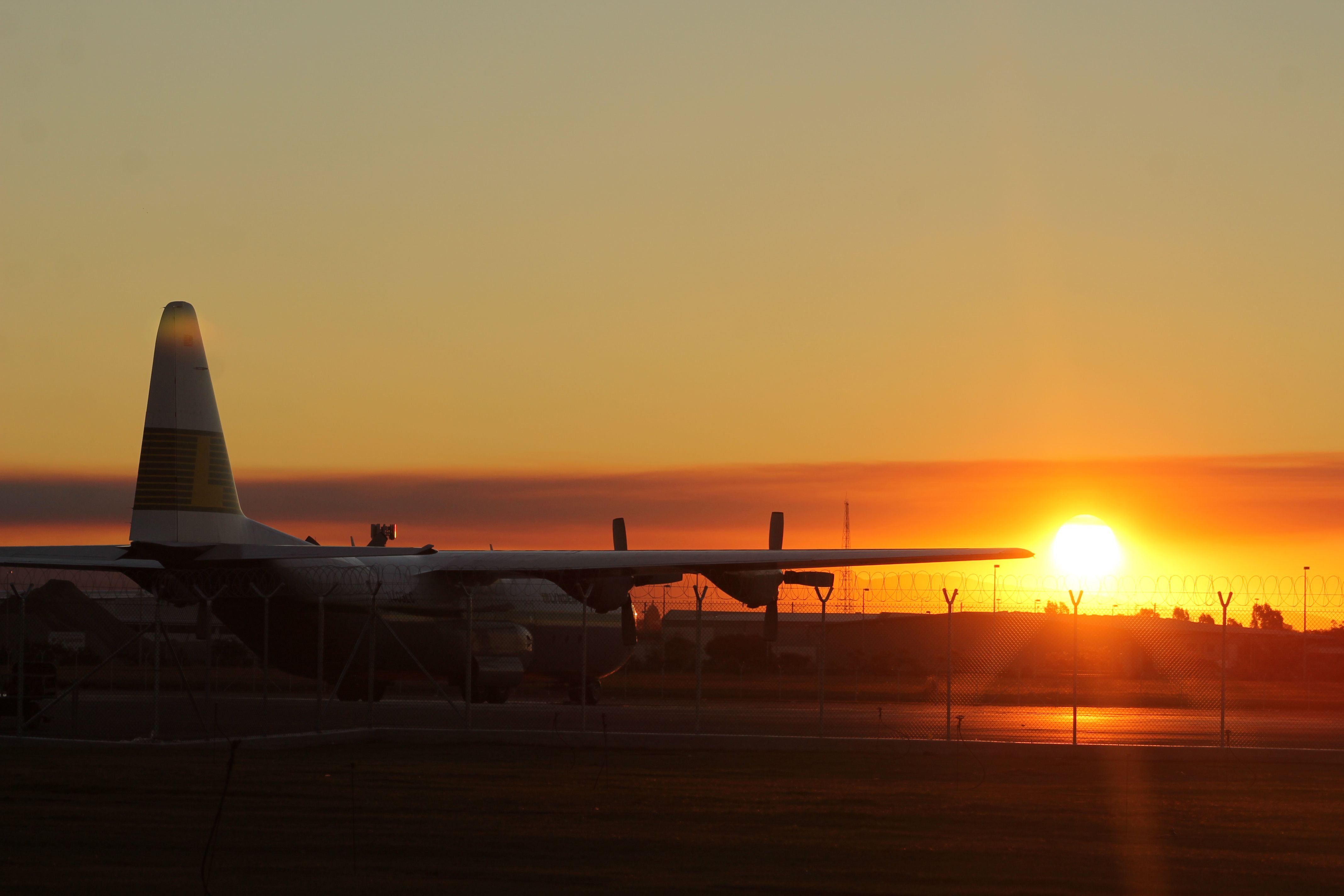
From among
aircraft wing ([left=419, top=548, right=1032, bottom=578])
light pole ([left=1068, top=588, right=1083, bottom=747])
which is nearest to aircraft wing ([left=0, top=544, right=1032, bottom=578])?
aircraft wing ([left=419, top=548, right=1032, bottom=578])

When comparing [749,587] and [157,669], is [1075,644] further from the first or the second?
[157,669]

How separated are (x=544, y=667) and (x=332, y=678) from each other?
536 centimetres

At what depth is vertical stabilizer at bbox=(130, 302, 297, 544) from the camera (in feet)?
69.7

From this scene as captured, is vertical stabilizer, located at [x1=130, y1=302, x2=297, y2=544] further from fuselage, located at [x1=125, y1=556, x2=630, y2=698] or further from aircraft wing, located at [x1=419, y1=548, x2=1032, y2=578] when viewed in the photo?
aircraft wing, located at [x1=419, y1=548, x2=1032, y2=578]

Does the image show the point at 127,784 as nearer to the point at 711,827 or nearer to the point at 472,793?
the point at 472,793

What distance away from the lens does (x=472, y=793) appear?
45.5 feet

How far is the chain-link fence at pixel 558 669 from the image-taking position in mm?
21047

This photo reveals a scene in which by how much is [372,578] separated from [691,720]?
6817 millimetres

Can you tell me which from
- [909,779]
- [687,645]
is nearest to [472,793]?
[909,779]

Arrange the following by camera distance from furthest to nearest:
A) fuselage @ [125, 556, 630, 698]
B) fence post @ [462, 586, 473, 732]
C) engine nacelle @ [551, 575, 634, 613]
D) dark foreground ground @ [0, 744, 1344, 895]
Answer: engine nacelle @ [551, 575, 634, 613]
fuselage @ [125, 556, 630, 698]
fence post @ [462, 586, 473, 732]
dark foreground ground @ [0, 744, 1344, 895]

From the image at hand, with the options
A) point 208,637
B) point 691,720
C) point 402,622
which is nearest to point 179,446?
point 208,637

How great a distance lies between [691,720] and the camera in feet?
81.7

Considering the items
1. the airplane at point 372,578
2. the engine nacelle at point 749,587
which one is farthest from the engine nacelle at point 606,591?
the engine nacelle at point 749,587

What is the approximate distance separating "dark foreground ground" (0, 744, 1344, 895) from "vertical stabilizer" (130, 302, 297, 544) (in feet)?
14.2
